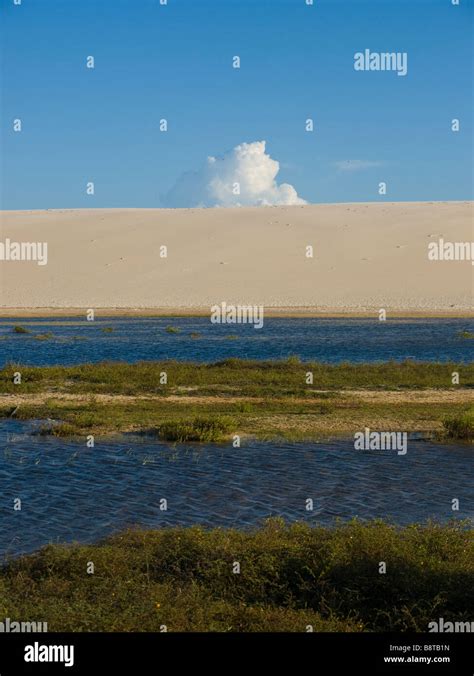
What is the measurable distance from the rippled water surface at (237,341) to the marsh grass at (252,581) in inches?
871

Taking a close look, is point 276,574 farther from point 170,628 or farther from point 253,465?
point 253,465

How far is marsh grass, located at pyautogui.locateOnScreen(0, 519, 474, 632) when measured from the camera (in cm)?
737

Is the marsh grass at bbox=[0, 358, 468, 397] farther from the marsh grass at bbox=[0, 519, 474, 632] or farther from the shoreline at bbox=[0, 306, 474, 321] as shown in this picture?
the shoreline at bbox=[0, 306, 474, 321]

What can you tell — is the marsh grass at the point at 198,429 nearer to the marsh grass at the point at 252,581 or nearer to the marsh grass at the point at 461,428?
the marsh grass at the point at 461,428

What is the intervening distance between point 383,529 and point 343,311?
51.7m

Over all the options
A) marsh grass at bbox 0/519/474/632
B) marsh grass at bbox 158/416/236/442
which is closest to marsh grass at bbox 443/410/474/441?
marsh grass at bbox 158/416/236/442

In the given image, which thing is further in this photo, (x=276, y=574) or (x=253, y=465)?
(x=253, y=465)

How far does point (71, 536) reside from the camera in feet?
33.9

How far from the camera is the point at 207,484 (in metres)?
13.1

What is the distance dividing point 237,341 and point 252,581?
104 feet

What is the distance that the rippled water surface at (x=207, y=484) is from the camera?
11133 mm
